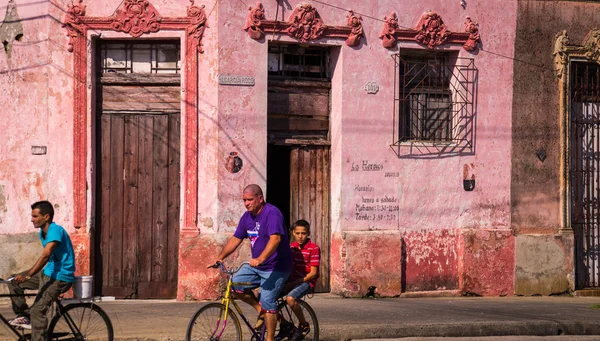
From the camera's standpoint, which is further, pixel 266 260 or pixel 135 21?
pixel 135 21

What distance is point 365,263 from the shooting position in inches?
578

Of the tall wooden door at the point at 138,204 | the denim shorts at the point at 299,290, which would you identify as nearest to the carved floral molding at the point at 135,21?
the tall wooden door at the point at 138,204

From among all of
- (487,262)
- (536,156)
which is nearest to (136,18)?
(487,262)

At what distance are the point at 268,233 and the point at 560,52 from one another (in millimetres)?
8321

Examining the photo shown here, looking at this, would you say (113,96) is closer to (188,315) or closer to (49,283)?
(188,315)

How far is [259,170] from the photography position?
14.3 m

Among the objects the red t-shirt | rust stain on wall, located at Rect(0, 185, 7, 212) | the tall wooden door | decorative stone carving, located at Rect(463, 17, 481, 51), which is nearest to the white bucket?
the red t-shirt

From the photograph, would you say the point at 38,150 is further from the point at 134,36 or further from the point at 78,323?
the point at 78,323

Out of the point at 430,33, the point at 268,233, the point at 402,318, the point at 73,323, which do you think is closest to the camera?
the point at 73,323

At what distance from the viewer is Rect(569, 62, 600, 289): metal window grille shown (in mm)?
16219

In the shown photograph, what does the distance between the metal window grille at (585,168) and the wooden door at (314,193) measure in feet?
13.7

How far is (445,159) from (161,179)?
14.4 ft

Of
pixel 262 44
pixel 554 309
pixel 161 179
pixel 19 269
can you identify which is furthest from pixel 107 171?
pixel 554 309

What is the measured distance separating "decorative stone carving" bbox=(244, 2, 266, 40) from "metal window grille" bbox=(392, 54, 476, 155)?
240 centimetres
